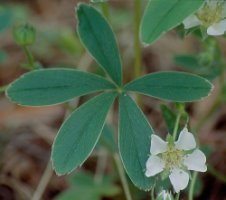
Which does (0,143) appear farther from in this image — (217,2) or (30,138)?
(217,2)

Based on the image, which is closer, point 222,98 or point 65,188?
point 222,98

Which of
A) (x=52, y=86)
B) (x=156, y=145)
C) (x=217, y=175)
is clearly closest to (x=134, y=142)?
(x=156, y=145)

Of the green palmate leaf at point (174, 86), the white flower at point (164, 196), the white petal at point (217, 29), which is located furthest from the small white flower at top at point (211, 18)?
the white flower at point (164, 196)

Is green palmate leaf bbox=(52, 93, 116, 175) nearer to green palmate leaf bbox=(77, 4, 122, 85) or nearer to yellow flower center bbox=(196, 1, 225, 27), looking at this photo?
green palmate leaf bbox=(77, 4, 122, 85)

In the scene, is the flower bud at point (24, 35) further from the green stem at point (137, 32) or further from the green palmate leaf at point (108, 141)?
the green palmate leaf at point (108, 141)

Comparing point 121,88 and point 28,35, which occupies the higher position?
point 28,35

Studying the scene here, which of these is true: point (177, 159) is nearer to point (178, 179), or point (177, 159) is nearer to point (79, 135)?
point (178, 179)

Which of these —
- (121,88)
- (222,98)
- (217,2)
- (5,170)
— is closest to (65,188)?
(5,170)
